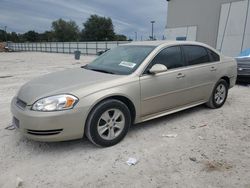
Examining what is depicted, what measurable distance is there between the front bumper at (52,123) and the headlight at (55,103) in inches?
2.2

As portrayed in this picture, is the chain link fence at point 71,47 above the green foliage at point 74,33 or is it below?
below

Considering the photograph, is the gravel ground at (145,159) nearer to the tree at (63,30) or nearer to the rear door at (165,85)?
the rear door at (165,85)

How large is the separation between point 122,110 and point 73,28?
82.1 metres

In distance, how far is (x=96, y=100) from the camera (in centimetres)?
278

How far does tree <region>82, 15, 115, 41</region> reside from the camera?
223ft

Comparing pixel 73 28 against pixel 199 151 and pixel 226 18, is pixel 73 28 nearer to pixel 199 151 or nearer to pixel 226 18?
pixel 226 18

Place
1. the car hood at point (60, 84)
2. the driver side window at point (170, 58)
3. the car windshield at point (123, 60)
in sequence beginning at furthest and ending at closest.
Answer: the driver side window at point (170, 58) < the car windshield at point (123, 60) < the car hood at point (60, 84)

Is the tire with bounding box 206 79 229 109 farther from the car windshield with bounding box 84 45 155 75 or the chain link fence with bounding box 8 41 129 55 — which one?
the chain link fence with bounding box 8 41 129 55

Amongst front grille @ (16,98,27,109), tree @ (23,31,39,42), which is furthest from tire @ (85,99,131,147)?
tree @ (23,31,39,42)

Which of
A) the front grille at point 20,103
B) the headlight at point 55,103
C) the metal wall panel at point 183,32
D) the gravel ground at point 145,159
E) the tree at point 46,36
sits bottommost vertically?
the gravel ground at point 145,159

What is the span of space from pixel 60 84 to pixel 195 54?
266 cm

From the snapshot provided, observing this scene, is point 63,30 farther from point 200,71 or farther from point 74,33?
point 200,71

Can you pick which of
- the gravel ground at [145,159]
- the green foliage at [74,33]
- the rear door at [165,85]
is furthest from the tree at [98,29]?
the gravel ground at [145,159]

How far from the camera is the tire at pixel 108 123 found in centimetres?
282
